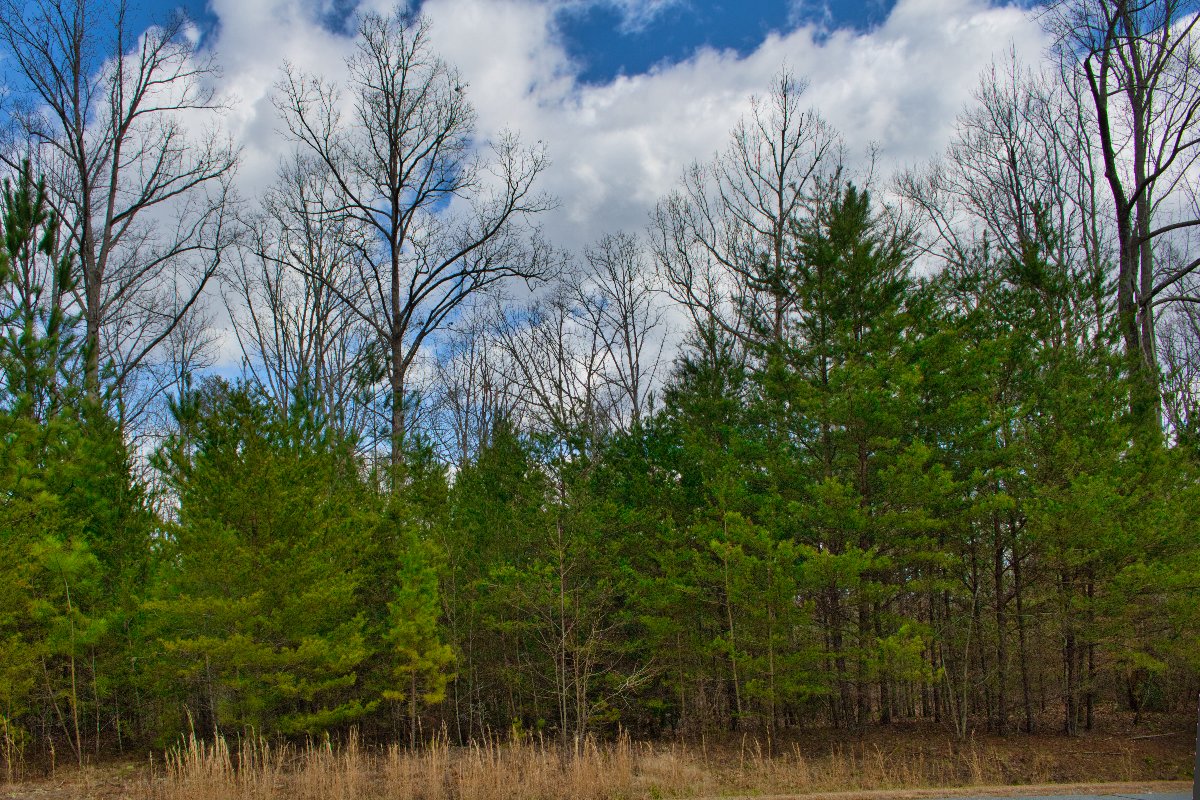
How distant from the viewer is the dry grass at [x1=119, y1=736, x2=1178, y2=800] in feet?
29.7

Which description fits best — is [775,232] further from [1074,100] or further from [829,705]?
[829,705]

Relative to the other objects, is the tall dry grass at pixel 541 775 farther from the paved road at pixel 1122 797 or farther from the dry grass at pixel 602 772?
the paved road at pixel 1122 797

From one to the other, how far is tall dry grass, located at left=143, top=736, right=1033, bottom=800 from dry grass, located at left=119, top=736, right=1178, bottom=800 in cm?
2

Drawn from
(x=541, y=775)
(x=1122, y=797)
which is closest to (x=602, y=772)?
(x=541, y=775)

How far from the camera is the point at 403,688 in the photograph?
14.6m

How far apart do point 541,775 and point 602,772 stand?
29.4 inches

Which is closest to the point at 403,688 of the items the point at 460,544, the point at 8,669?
the point at 460,544

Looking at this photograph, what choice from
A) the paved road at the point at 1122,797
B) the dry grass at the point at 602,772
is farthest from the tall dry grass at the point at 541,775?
the paved road at the point at 1122,797

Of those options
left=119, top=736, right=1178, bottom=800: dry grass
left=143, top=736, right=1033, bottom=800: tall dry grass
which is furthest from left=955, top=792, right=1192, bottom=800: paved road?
left=143, top=736, right=1033, bottom=800: tall dry grass

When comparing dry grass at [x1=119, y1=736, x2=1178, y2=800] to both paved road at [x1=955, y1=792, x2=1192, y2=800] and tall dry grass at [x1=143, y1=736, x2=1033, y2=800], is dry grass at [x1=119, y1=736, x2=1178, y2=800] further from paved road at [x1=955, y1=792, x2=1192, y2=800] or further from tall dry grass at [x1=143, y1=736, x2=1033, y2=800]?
paved road at [x1=955, y1=792, x2=1192, y2=800]

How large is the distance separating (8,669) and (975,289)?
674 inches

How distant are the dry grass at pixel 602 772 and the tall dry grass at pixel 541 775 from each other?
0.07 feet

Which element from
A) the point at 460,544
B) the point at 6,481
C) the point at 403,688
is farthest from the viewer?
the point at 460,544

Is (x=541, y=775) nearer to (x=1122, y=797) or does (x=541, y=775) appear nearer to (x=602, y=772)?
(x=602, y=772)
